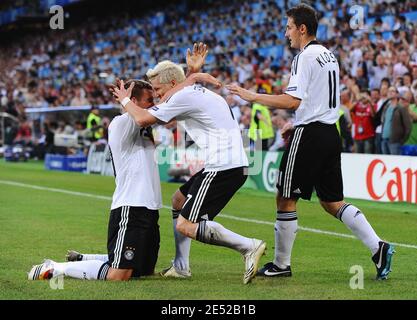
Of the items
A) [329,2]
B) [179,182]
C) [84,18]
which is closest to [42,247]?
[179,182]

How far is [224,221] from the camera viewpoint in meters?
13.4

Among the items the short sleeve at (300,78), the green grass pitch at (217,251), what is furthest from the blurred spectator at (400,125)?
the short sleeve at (300,78)

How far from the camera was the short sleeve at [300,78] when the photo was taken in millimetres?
7547

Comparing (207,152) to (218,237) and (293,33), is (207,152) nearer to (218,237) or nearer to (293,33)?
(218,237)

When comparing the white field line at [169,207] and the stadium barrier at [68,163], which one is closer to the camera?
the white field line at [169,207]

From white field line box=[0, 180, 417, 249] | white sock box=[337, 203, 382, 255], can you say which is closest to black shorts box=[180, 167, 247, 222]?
white sock box=[337, 203, 382, 255]

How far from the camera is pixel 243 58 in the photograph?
29.8 metres

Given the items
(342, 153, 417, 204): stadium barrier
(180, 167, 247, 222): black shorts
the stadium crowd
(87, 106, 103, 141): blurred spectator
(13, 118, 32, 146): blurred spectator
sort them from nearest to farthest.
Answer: (180, 167, 247, 222): black shorts, (342, 153, 417, 204): stadium barrier, the stadium crowd, (87, 106, 103, 141): blurred spectator, (13, 118, 32, 146): blurred spectator

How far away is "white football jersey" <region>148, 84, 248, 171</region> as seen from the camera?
7355 millimetres

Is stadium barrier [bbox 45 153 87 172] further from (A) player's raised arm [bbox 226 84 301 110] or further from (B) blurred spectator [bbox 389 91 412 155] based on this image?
(A) player's raised arm [bbox 226 84 301 110]

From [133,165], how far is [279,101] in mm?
1405

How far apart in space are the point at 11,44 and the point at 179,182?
1600 inches

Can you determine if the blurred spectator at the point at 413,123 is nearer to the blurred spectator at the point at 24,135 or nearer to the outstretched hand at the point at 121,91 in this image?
the outstretched hand at the point at 121,91

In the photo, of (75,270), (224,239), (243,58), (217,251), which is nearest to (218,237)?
(224,239)
